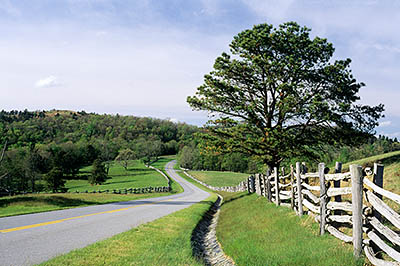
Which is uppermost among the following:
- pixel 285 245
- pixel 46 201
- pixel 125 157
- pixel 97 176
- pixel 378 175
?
pixel 378 175

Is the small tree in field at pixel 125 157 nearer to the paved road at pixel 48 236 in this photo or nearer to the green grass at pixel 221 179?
the green grass at pixel 221 179

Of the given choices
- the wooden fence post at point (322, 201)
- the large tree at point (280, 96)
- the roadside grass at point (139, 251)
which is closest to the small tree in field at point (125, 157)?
the large tree at point (280, 96)

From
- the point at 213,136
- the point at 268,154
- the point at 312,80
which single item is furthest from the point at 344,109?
the point at 213,136

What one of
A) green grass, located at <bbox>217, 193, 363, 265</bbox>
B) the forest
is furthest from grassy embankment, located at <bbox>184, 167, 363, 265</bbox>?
the forest

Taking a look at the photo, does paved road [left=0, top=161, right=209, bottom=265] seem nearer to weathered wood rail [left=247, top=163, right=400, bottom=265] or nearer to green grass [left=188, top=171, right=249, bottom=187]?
weathered wood rail [left=247, top=163, right=400, bottom=265]

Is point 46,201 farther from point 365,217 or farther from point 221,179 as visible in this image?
point 221,179

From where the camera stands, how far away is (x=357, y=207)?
6.29m

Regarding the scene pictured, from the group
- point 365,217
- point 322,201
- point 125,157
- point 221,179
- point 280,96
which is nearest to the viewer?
point 365,217

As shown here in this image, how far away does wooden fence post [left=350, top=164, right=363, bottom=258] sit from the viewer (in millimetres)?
6130

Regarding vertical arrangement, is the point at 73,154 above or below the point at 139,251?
above

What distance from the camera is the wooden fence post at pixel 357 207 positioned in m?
6.13

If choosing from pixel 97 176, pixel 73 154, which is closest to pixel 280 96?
pixel 97 176

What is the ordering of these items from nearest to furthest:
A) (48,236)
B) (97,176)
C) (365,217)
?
(365,217) < (48,236) < (97,176)

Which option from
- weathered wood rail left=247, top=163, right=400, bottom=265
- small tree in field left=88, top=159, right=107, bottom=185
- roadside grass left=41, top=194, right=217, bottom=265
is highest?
weathered wood rail left=247, top=163, right=400, bottom=265
